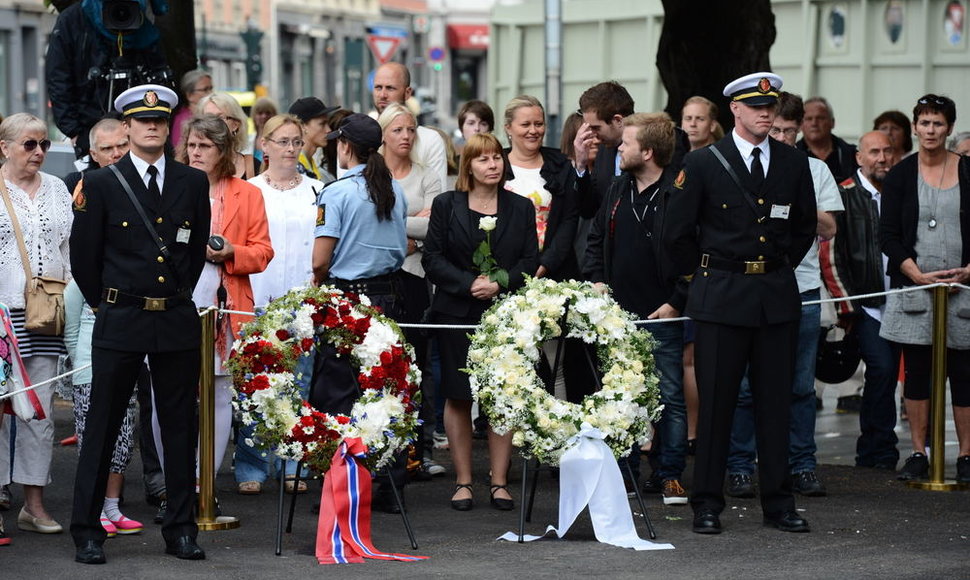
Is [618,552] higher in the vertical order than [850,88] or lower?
lower

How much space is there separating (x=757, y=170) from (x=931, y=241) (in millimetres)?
1991

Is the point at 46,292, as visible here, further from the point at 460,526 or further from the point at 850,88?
the point at 850,88

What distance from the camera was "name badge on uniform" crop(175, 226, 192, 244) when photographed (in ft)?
28.0

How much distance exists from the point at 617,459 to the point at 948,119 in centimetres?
322

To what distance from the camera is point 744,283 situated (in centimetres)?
910

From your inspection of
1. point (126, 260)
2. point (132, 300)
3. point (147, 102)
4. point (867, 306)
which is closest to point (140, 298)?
point (132, 300)

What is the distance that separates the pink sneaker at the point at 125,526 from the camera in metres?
9.15

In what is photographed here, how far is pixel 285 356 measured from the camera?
8977mm

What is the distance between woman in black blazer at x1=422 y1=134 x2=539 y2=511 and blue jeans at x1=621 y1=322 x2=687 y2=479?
80 cm

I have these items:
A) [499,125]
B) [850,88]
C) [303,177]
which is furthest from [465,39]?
[303,177]

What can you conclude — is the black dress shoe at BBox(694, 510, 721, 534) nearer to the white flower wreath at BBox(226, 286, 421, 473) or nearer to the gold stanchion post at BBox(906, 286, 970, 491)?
the white flower wreath at BBox(226, 286, 421, 473)

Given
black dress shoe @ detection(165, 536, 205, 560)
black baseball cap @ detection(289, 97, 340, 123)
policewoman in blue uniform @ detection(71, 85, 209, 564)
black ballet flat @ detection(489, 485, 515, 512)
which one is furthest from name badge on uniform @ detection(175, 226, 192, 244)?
black baseball cap @ detection(289, 97, 340, 123)

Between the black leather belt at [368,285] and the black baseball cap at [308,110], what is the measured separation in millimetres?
2897

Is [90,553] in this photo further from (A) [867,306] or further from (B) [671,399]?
(A) [867,306]
